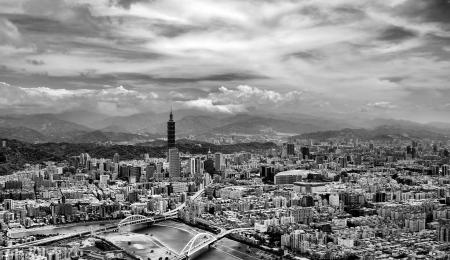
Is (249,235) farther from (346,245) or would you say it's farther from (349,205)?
(349,205)

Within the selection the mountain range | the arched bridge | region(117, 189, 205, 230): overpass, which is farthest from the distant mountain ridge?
the arched bridge

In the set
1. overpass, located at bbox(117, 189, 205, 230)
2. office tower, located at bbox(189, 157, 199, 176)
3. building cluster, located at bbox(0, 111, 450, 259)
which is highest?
office tower, located at bbox(189, 157, 199, 176)

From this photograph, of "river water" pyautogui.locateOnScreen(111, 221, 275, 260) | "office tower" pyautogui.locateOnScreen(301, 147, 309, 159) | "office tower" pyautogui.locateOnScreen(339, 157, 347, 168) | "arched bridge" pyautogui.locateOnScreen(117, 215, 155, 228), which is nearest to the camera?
"river water" pyautogui.locateOnScreen(111, 221, 275, 260)

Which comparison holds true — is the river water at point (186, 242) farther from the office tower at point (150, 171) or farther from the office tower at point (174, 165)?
the office tower at point (174, 165)

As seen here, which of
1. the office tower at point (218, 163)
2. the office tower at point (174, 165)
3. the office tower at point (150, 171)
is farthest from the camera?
the office tower at point (218, 163)

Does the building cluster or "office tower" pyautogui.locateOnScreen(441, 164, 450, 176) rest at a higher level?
"office tower" pyautogui.locateOnScreen(441, 164, 450, 176)

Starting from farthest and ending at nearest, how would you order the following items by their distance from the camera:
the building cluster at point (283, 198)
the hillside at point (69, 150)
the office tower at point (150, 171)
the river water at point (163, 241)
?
the hillside at point (69, 150)
the office tower at point (150, 171)
the building cluster at point (283, 198)
the river water at point (163, 241)

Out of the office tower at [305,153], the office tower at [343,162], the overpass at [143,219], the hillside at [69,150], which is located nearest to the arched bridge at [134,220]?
the overpass at [143,219]

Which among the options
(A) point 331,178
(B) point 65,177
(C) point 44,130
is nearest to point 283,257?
(A) point 331,178

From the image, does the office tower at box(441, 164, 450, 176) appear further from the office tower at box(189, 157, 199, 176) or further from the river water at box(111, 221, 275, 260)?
the river water at box(111, 221, 275, 260)
